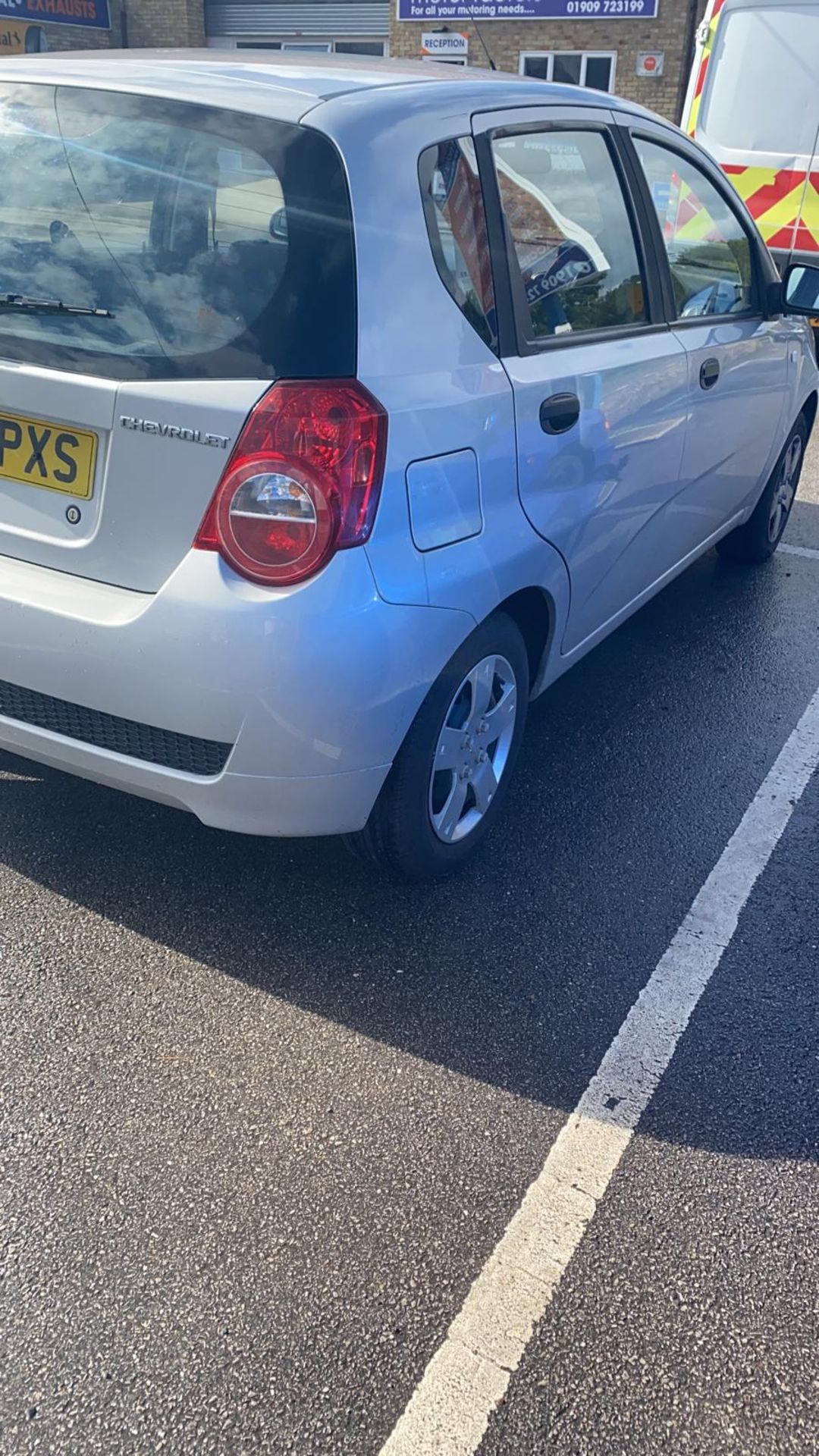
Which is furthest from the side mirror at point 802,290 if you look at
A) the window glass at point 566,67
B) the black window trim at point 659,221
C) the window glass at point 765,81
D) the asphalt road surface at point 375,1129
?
the window glass at point 566,67

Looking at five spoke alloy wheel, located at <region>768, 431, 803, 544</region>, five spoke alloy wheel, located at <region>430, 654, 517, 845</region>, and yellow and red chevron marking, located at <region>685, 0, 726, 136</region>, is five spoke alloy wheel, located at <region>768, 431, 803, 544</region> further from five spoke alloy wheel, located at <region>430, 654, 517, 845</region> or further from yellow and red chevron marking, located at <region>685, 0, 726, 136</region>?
yellow and red chevron marking, located at <region>685, 0, 726, 136</region>

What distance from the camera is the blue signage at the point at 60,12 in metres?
20.5

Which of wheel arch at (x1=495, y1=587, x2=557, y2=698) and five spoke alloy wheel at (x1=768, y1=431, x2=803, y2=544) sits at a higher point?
wheel arch at (x1=495, y1=587, x2=557, y2=698)

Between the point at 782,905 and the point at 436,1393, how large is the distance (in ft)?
5.24

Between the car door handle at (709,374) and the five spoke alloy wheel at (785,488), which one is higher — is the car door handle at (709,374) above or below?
above

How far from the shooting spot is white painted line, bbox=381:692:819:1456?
1.74 m

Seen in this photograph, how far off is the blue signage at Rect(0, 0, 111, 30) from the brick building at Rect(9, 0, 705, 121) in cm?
10

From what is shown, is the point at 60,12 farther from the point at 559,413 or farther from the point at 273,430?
the point at 273,430

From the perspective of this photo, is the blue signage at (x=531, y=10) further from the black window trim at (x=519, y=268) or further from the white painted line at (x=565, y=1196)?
the white painted line at (x=565, y=1196)

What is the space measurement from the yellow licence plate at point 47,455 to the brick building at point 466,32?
51.6ft

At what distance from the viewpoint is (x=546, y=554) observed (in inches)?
114

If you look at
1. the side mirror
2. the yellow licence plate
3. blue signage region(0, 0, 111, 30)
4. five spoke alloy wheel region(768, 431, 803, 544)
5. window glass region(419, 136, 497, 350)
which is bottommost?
five spoke alloy wheel region(768, 431, 803, 544)

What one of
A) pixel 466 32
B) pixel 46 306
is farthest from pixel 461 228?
pixel 466 32

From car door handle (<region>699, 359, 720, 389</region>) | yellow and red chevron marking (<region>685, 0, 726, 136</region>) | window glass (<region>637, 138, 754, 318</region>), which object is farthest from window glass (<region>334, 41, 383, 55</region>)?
car door handle (<region>699, 359, 720, 389</region>)
